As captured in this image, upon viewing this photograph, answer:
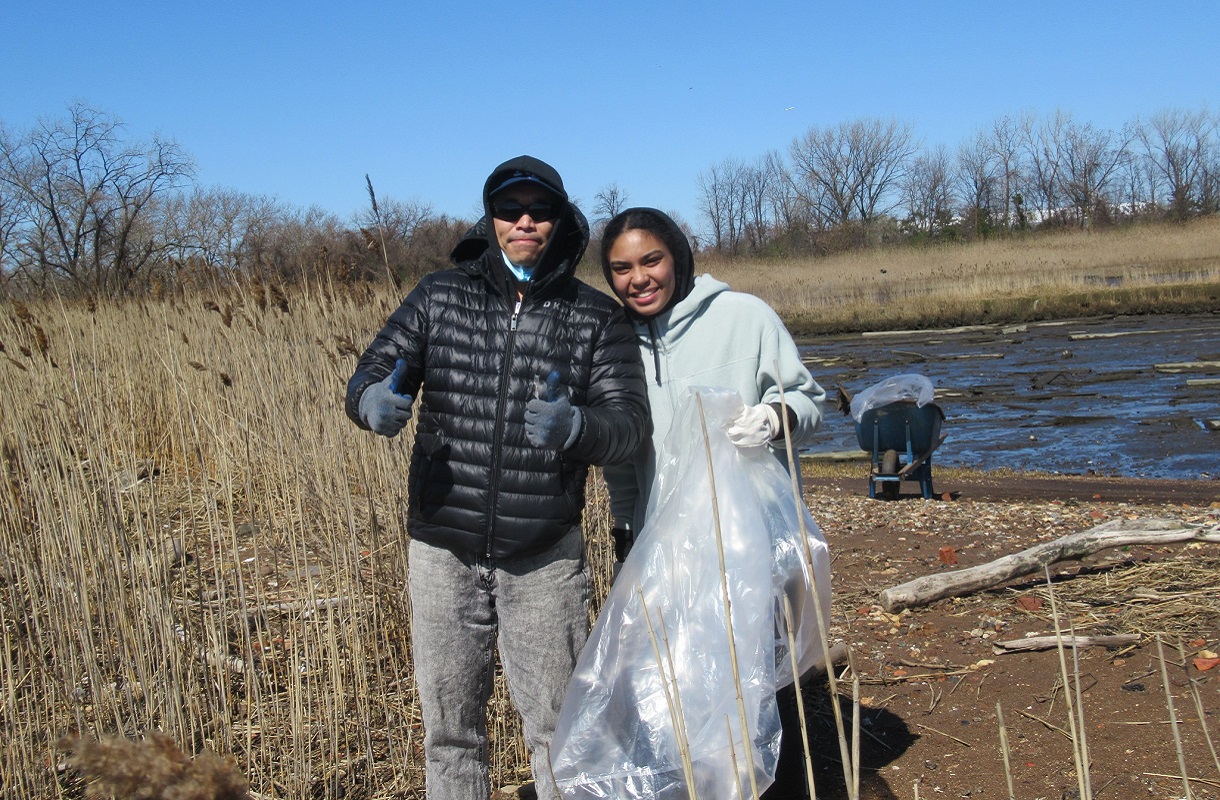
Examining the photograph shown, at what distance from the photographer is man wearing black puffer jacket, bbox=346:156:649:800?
2.17 metres

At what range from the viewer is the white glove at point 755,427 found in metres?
Result: 2.33

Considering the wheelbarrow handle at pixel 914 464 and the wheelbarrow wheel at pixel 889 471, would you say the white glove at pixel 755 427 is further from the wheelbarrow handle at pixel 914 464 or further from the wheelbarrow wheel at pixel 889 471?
the wheelbarrow wheel at pixel 889 471

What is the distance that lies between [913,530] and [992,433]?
285 inches

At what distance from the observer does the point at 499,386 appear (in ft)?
7.16

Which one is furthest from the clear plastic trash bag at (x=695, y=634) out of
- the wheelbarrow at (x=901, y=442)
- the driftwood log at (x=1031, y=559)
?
the wheelbarrow at (x=901, y=442)

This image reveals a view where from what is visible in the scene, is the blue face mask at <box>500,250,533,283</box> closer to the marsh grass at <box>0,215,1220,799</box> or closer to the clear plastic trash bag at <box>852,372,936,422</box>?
the marsh grass at <box>0,215,1220,799</box>

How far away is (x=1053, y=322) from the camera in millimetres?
23578

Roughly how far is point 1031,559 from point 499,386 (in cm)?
278

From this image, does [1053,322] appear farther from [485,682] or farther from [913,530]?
[485,682]

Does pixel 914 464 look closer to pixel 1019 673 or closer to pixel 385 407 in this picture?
pixel 1019 673

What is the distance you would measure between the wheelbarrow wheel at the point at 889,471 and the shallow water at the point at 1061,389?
10.5ft

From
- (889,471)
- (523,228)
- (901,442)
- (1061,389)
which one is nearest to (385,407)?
(523,228)

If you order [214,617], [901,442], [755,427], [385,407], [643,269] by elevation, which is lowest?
[901,442]

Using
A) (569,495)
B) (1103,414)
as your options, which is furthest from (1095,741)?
(1103,414)
